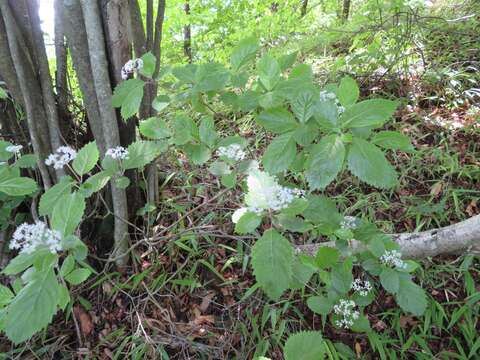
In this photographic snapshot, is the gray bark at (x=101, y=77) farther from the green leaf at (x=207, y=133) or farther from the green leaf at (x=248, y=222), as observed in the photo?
the green leaf at (x=248, y=222)

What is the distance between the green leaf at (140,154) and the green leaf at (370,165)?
68 centimetres

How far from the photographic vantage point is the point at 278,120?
0.94 m

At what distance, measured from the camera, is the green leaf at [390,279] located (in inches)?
50.2

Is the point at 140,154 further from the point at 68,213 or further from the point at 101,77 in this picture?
the point at 101,77

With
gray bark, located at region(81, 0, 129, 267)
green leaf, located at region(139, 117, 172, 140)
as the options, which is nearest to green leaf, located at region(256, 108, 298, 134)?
green leaf, located at region(139, 117, 172, 140)

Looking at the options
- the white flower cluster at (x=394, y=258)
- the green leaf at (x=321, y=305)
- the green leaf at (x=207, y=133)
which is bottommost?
the green leaf at (x=321, y=305)

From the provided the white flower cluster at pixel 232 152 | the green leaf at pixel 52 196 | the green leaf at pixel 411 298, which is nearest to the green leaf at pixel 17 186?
the green leaf at pixel 52 196

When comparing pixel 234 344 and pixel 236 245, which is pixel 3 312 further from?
pixel 236 245

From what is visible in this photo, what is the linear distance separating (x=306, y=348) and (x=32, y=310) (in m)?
0.67

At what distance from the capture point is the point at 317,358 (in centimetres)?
83

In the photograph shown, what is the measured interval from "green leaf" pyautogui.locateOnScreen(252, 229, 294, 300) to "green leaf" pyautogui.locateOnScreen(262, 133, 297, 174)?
7.0 inches

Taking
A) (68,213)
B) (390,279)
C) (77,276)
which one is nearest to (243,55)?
(68,213)

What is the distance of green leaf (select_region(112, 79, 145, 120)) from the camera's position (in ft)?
3.62

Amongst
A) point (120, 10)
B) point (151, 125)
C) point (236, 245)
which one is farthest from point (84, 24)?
point (236, 245)
